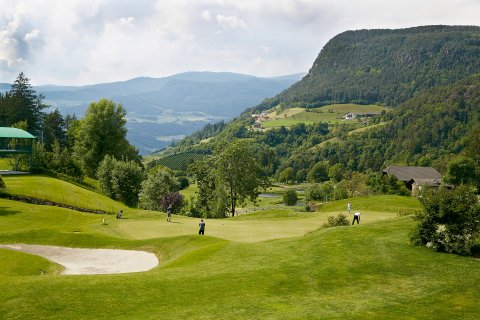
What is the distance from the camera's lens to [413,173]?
13312 cm

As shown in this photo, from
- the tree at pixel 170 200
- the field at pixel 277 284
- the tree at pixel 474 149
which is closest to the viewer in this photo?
the field at pixel 277 284

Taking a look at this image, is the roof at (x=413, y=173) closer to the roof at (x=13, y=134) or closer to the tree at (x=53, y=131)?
the tree at (x=53, y=131)

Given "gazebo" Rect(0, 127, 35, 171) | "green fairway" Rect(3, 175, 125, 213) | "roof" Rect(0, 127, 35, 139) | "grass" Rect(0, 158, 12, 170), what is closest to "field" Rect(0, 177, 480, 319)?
"green fairway" Rect(3, 175, 125, 213)

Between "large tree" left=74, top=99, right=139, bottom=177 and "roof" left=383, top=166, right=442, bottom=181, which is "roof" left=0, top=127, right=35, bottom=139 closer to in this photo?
"large tree" left=74, top=99, right=139, bottom=177

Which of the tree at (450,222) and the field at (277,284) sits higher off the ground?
the tree at (450,222)

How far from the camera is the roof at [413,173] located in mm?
129625

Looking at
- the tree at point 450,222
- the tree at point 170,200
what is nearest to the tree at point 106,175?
the tree at point 170,200

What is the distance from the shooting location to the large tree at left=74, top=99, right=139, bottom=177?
100 meters

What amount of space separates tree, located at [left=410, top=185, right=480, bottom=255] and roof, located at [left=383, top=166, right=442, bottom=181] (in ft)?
353

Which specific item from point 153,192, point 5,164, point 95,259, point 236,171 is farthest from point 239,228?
point 5,164

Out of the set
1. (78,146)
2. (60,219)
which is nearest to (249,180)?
(60,219)

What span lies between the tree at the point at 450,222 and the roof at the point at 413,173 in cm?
10751

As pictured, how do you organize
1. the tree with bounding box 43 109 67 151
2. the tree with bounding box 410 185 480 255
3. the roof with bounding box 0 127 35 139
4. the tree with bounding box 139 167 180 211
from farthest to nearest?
the tree with bounding box 43 109 67 151, the tree with bounding box 139 167 180 211, the roof with bounding box 0 127 35 139, the tree with bounding box 410 185 480 255

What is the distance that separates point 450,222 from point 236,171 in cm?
5598
